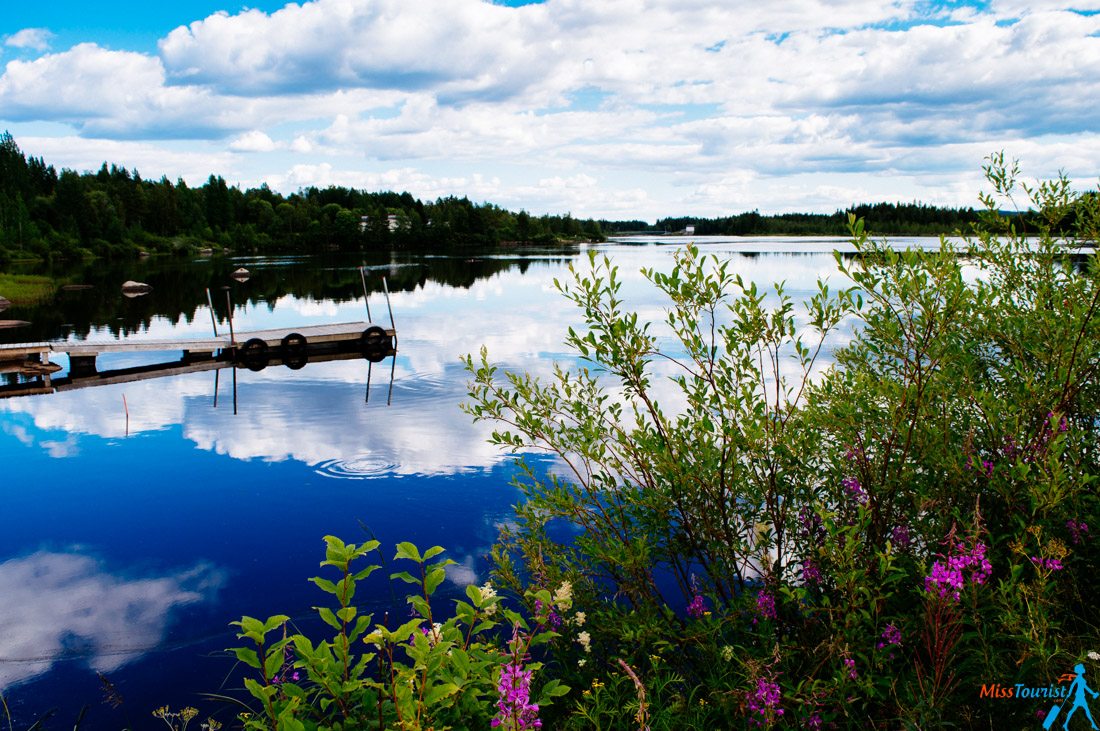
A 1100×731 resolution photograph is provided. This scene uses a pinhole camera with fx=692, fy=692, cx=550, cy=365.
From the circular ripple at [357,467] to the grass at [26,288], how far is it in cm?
4549

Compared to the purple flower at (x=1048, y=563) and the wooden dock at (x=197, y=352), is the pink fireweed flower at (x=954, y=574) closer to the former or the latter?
the purple flower at (x=1048, y=563)

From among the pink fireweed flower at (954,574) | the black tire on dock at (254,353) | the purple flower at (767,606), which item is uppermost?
the pink fireweed flower at (954,574)

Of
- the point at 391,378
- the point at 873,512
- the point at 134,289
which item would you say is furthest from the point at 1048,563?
the point at 134,289

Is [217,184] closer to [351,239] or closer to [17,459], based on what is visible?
[351,239]

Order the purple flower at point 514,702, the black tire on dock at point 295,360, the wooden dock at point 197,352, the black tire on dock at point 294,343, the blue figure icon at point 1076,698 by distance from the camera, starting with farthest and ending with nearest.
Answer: the black tire on dock at point 294,343
the black tire on dock at point 295,360
the wooden dock at point 197,352
the blue figure icon at point 1076,698
the purple flower at point 514,702

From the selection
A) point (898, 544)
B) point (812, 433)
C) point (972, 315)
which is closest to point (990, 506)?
point (898, 544)

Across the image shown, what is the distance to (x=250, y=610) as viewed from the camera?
938 centimetres

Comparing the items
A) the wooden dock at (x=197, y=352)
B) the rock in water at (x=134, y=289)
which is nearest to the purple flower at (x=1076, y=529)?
the wooden dock at (x=197, y=352)

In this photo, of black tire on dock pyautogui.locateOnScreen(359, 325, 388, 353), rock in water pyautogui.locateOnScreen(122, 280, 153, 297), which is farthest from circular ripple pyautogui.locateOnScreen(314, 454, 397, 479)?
rock in water pyautogui.locateOnScreen(122, 280, 153, 297)

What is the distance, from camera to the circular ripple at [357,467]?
14.8m

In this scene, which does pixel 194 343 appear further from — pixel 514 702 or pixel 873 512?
pixel 514 702

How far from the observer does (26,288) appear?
54312 mm

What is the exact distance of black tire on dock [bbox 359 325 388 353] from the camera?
31419mm

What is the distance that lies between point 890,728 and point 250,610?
815cm
